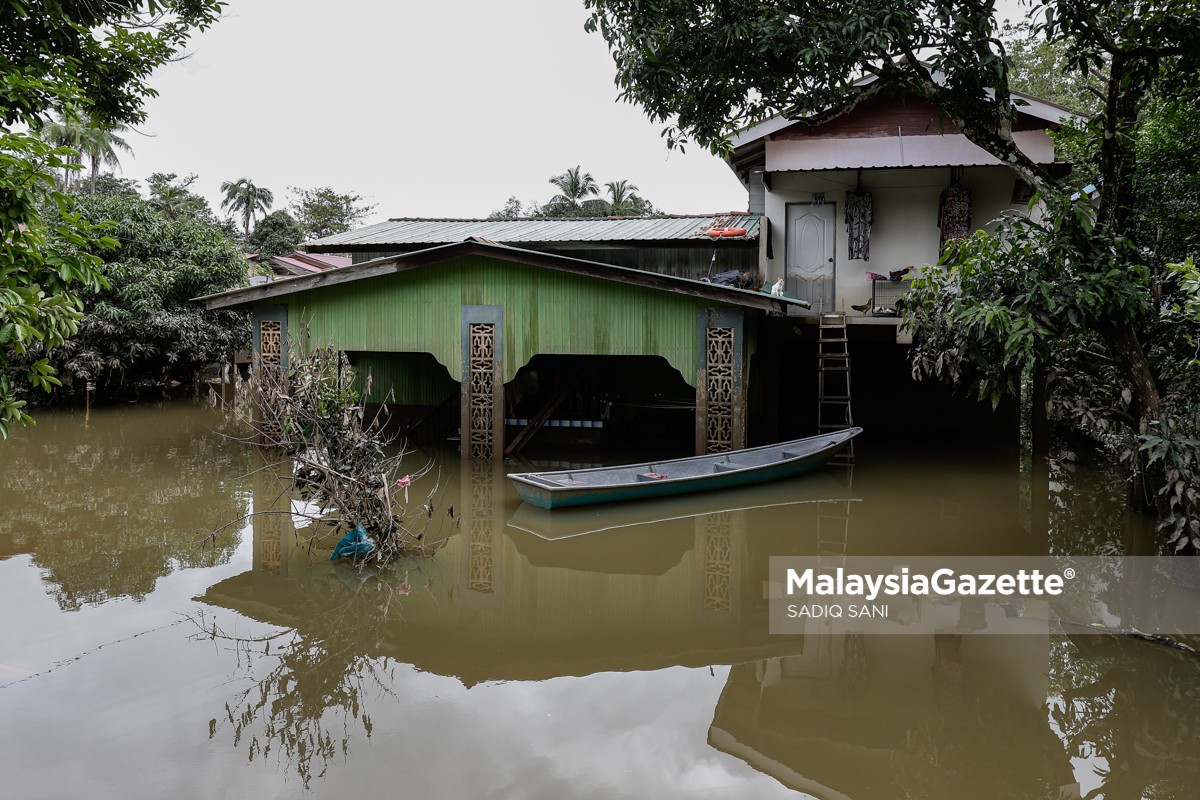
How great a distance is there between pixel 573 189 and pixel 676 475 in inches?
1266

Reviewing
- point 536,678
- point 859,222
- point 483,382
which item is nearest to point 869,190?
point 859,222

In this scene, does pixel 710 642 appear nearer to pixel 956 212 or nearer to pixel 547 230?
pixel 956 212

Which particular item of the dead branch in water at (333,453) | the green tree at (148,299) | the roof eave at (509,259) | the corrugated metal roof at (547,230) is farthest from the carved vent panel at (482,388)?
the green tree at (148,299)

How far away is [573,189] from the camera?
40.8 meters

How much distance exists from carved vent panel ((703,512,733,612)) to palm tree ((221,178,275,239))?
131 ft

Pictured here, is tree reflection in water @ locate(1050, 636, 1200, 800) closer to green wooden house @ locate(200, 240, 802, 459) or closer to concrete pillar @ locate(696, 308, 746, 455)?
concrete pillar @ locate(696, 308, 746, 455)

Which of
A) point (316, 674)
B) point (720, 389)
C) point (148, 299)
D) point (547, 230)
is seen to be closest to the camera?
point (316, 674)

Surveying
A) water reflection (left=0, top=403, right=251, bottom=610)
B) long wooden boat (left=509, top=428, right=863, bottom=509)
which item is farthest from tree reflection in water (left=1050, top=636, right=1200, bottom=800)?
water reflection (left=0, top=403, right=251, bottom=610)

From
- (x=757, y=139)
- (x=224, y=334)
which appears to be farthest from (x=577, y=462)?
(x=224, y=334)

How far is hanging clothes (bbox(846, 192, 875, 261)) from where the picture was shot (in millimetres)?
14602

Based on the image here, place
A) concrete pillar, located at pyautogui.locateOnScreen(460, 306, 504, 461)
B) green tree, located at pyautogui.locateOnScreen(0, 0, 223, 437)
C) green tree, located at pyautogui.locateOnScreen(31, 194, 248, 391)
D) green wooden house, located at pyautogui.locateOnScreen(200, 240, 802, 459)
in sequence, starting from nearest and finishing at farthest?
1. green tree, located at pyautogui.locateOnScreen(0, 0, 223, 437)
2. green wooden house, located at pyautogui.locateOnScreen(200, 240, 802, 459)
3. concrete pillar, located at pyautogui.locateOnScreen(460, 306, 504, 461)
4. green tree, located at pyautogui.locateOnScreen(31, 194, 248, 391)

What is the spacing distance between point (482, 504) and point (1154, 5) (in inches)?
348

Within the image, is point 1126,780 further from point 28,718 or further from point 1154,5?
point 1154,5

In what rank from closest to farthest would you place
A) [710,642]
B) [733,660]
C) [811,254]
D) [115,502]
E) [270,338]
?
[733,660], [710,642], [115,502], [270,338], [811,254]
